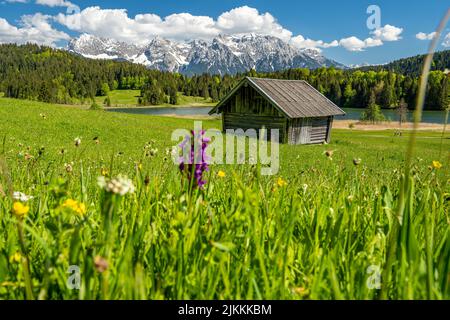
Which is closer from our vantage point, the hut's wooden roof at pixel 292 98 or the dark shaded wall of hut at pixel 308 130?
the hut's wooden roof at pixel 292 98

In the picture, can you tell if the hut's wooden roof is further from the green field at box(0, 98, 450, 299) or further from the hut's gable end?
the green field at box(0, 98, 450, 299)

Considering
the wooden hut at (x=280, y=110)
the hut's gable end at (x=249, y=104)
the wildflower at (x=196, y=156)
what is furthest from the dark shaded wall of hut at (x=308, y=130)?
the wildflower at (x=196, y=156)

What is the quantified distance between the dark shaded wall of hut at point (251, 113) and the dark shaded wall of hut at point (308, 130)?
795mm

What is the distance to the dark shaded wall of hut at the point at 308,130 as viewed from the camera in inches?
1347

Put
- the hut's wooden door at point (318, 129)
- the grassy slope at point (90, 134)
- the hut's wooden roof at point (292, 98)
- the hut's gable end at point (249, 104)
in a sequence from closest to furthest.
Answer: the grassy slope at point (90, 134), the hut's wooden roof at point (292, 98), the hut's gable end at point (249, 104), the hut's wooden door at point (318, 129)

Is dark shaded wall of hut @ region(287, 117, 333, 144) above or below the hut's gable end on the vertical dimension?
below

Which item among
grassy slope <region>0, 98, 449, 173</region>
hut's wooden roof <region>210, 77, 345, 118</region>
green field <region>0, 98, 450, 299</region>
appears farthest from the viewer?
hut's wooden roof <region>210, 77, 345, 118</region>

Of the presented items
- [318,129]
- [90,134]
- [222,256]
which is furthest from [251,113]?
[222,256]

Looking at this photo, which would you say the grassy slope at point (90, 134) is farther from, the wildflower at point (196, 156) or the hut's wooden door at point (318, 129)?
the wildflower at point (196, 156)

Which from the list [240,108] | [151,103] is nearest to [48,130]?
[240,108]

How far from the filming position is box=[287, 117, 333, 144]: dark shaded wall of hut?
112ft

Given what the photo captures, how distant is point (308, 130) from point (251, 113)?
5.37 metres

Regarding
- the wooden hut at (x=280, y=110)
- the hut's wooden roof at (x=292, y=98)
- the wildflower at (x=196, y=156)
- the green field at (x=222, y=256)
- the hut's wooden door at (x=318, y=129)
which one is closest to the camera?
the green field at (x=222, y=256)

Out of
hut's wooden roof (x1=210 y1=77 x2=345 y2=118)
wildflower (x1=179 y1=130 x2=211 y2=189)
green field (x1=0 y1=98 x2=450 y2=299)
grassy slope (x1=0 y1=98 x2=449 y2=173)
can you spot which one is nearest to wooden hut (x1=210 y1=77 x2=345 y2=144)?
hut's wooden roof (x1=210 y1=77 x2=345 y2=118)
